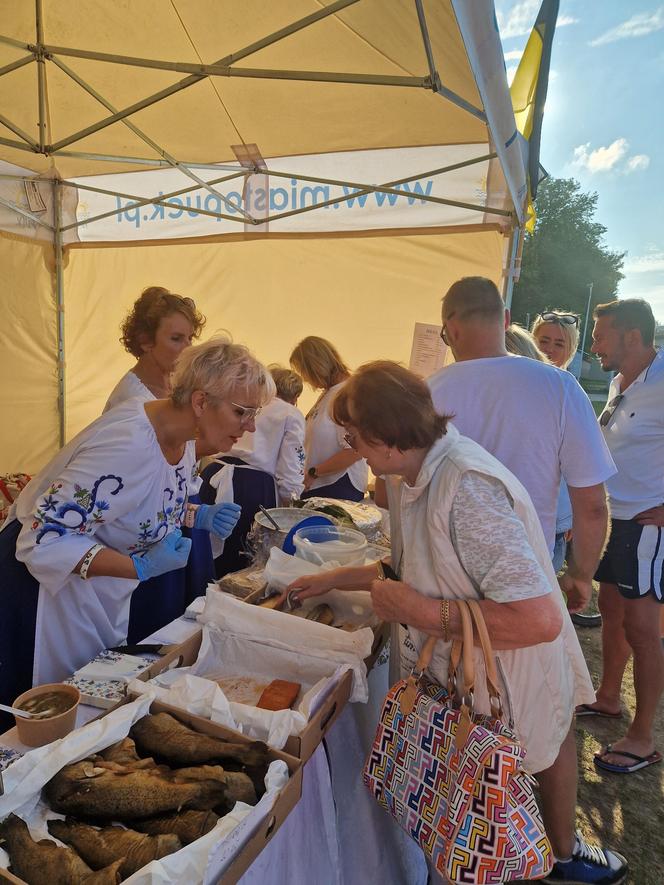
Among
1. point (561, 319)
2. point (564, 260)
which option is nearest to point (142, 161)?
point (561, 319)

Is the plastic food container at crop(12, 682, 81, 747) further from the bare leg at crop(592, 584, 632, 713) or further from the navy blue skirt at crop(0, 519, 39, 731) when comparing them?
the bare leg at crop(592, 584, 632, 713)

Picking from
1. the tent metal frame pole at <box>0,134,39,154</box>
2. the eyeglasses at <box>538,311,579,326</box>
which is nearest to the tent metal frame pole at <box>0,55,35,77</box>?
the tent metal frame pole at <box>0,134,39,154</box>

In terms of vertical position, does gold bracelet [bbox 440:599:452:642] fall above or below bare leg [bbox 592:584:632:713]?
above

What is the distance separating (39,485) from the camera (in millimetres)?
1925

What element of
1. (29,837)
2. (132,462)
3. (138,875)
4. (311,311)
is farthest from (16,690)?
(311,311)

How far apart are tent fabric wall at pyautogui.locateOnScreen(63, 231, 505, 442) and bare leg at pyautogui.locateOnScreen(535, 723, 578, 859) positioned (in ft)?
13.1

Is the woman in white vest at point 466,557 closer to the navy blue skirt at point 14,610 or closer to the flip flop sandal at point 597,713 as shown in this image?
the navy blue skirt at point 14,610

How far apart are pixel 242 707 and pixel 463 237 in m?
4.71

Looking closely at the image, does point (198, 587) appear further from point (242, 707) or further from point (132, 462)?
point (242, 707)

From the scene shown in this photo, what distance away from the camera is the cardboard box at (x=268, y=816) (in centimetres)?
89

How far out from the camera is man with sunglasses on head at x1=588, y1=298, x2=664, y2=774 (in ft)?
9.23

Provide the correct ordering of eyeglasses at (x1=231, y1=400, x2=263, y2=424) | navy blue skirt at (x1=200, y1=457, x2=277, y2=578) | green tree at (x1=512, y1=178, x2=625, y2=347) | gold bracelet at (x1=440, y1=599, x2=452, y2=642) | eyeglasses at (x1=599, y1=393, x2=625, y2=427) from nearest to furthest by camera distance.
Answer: gold bracelet at (x1=440, y1=599, x2=452, y2=642) → eyeglasses at (x1=231, y1=400, x2=263, y2=424) → eyeglasses at (x1=599, y1=393, x2=625, y2=427) → navy blue skirt at (x1=200, y1=457, x2=277, y2=578) → green tree at (x1=512, y1=178, x2=625, y2=347)

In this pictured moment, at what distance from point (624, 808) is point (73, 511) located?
2.91 m

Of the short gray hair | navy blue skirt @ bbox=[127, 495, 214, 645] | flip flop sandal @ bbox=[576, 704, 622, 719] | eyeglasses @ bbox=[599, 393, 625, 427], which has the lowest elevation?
flip flop sandal @ bbox=[576, 704, 622, 719]
